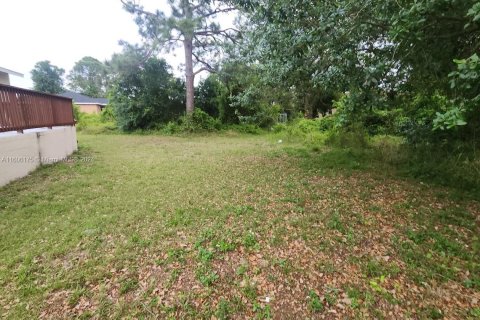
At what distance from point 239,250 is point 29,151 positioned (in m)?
5.16

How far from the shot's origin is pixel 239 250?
8.83 ft

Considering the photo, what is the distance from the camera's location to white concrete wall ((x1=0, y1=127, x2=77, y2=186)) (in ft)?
14.4

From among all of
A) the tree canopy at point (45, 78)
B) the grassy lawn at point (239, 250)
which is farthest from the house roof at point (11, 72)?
the tree canopy at point (45, 78)

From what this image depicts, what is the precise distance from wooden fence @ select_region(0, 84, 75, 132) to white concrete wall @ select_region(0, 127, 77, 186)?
20 centimetres

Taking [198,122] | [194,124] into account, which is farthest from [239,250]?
[198,122]

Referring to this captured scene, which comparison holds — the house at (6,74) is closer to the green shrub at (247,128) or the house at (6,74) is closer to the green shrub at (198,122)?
the green shrub at (198,122)

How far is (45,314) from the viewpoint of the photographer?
195 centimetres

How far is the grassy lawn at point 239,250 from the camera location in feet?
6.70

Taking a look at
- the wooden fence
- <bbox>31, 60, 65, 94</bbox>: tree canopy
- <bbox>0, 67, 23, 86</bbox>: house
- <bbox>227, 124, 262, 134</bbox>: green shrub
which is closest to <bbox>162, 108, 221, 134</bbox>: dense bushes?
<bbox>227, 124, 262, 134</bbox>: green shrub

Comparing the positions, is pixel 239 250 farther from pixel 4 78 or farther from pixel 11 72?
pixel 4 78

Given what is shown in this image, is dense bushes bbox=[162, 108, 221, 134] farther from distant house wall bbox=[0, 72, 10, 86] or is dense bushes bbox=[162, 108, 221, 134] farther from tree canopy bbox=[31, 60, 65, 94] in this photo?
tree canopy bbox=[31, 60, 65, 94]

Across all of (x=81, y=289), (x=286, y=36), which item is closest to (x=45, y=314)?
(x=81, y=289)

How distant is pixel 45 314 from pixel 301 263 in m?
2.25

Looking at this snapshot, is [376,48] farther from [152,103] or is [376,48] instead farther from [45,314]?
[152,103]
